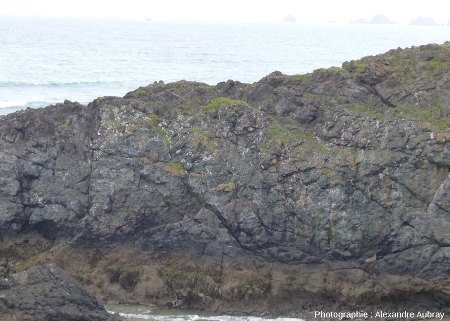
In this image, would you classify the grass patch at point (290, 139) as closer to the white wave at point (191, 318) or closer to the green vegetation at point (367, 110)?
the green vegetation at point (367, 110)

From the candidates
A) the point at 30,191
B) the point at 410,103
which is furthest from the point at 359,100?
the point at 30,191

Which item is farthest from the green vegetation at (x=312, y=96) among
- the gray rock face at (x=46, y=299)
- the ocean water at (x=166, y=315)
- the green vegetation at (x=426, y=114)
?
the gray rock face at (x=46, y=299)

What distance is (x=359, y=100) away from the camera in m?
27.0

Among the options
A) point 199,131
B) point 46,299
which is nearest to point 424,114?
point 199,131

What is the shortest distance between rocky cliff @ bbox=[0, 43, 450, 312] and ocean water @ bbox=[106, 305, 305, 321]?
47 cm

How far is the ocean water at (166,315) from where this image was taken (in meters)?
22.4

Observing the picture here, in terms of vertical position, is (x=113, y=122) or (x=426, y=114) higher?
(x=426, y=114)

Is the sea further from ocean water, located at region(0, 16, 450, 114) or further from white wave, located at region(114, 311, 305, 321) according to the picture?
white wave, located at region(114, 311, 305, 321)

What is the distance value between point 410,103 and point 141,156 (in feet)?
35.6

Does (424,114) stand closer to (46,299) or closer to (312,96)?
(312,96)

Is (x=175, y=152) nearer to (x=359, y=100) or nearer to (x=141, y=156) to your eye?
(x=141, y=156)

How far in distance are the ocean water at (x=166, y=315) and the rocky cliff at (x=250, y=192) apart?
0.47 meters

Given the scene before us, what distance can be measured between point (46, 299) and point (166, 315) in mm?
5286

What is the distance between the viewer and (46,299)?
61.2 ft
